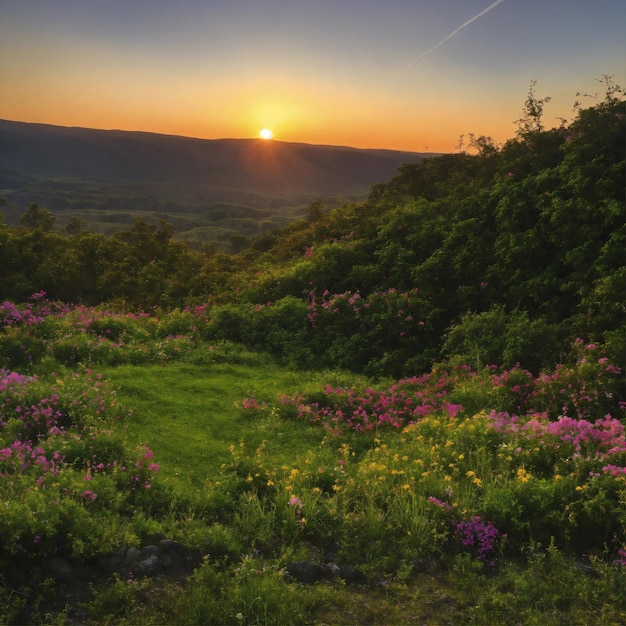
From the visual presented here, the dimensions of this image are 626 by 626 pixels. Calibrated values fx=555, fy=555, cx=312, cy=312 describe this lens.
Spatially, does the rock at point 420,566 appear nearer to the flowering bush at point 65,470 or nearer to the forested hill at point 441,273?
the flowering bush at point 65,470

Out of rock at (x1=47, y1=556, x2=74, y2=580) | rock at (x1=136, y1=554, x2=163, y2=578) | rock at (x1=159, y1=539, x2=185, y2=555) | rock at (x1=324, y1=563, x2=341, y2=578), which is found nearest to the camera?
rock at (x1=47, y1=556, x2=74, y2=580)

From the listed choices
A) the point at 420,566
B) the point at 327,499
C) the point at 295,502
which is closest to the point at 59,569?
→ the point at 295,502

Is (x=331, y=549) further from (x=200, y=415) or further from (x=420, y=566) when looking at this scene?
(x=200, y=415)

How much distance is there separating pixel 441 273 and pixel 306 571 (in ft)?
32.9

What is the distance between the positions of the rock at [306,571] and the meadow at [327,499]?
4cm

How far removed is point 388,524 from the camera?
6027 mm

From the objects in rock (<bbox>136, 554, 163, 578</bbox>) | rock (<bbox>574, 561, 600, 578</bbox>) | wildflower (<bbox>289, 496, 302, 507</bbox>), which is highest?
wildflower (<bbox>289, 496, 302, 507</bbox>)

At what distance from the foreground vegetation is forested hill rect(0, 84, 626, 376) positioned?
7 centimetres

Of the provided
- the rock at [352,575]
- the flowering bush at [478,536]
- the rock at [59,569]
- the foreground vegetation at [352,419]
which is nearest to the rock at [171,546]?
the foreground vegetation at [352,419]

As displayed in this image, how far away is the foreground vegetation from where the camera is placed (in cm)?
515

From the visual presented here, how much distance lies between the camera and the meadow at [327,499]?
496cm

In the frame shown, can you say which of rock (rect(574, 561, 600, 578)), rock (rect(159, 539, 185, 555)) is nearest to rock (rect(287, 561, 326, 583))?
rock (rect(159, 539, 185, 555))

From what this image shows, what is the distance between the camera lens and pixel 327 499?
6.60 metres

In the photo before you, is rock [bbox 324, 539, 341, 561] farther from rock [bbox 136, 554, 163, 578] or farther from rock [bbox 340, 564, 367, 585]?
rock [bbox 136, 554, 163, 578]
